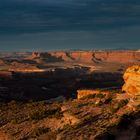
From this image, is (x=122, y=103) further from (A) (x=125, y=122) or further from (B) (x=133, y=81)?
(B) (x=133, y=81)

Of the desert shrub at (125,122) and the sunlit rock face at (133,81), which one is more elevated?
the sunlit rock face at (133,81)

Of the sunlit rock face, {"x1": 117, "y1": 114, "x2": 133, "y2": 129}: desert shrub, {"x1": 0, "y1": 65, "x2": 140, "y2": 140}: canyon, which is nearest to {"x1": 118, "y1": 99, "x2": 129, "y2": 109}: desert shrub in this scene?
{"x1": 0, "y1": 65, "x2": 140, "y2": 140}: canyon

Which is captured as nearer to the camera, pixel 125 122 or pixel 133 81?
pixel 125 122

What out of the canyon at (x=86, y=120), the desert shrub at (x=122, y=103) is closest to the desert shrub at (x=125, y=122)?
the canyon at (x=86, y=120)

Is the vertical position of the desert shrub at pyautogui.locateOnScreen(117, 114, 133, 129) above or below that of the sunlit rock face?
below

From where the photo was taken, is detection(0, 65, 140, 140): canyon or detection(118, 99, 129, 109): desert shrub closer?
detection(0, 65, 140, 140): canyon

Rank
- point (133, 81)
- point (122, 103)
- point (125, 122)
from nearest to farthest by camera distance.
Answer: point (125, 122) → point (122, 103) → point (133, 81)

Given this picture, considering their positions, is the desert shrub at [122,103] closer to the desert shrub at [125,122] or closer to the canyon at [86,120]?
the canyon at [86,120]

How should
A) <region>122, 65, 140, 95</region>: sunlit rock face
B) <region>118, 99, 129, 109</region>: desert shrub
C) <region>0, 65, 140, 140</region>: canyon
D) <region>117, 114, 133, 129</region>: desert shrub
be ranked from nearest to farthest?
<region>0, 65, 140, 140</region>: canyon, <region>117, 114, 133, 129</region>: desert shrub, <region>118, 99, 129, 109</region>: desert shrub, <region>122, 65, 140, 95</region>: sunlit rock face

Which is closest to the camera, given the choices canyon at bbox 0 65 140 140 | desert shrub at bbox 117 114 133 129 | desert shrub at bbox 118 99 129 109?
canyon at bbox 0 65 140 140

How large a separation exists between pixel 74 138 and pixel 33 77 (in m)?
134

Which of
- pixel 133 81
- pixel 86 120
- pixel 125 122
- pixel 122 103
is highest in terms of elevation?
pixel 133 81

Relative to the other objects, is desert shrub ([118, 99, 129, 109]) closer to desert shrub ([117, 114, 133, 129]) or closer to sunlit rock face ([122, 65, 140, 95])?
desert shrub ([117, 114, 133, 129])

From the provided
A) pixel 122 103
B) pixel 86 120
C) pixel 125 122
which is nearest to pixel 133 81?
pixel 122 103
